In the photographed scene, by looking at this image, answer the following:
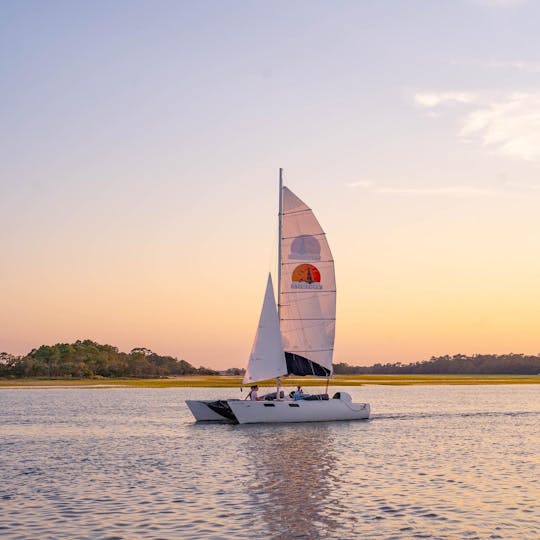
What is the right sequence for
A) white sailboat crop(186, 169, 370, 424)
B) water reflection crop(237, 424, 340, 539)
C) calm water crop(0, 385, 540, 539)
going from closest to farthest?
1. calm water crop(0, 385, 540, 539)
2. water reflection crop(237, 424, 340, 539)
3. white sailboat crop(186, 169, 370, 424)

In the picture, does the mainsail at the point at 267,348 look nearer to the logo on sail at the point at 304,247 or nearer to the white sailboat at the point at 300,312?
the white sailboat at the point at 300,312

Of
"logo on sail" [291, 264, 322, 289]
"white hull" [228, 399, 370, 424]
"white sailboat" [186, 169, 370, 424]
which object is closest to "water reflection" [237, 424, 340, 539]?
"white hull" [228, 399, 370, 424]

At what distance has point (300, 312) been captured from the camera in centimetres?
6312

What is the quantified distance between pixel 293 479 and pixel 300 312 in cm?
2880

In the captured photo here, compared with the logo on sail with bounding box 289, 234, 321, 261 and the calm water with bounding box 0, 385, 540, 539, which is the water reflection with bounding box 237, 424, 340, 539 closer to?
the calm water with bounding box 0, 385, 540, 539

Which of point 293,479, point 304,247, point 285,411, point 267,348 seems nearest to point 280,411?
point 285,411

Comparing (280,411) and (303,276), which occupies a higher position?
(303,276)

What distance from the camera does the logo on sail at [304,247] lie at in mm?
63125

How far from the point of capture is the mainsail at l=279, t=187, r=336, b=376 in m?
63.0

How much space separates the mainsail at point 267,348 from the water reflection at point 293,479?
4.37 meters

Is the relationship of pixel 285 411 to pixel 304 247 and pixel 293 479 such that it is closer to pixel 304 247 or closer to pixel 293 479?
pixel 304 247

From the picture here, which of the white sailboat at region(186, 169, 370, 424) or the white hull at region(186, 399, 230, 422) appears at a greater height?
the white sailboat at region(186, 169, 370, 424)

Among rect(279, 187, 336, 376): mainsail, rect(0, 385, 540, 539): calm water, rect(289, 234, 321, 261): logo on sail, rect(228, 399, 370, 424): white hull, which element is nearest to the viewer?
rect(0, 385, 540, 539): calm water

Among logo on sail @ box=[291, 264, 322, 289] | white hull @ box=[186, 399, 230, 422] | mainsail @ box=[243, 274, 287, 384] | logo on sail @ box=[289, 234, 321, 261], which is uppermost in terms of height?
logo on sail @ box=[289, 234, 321, 261]
